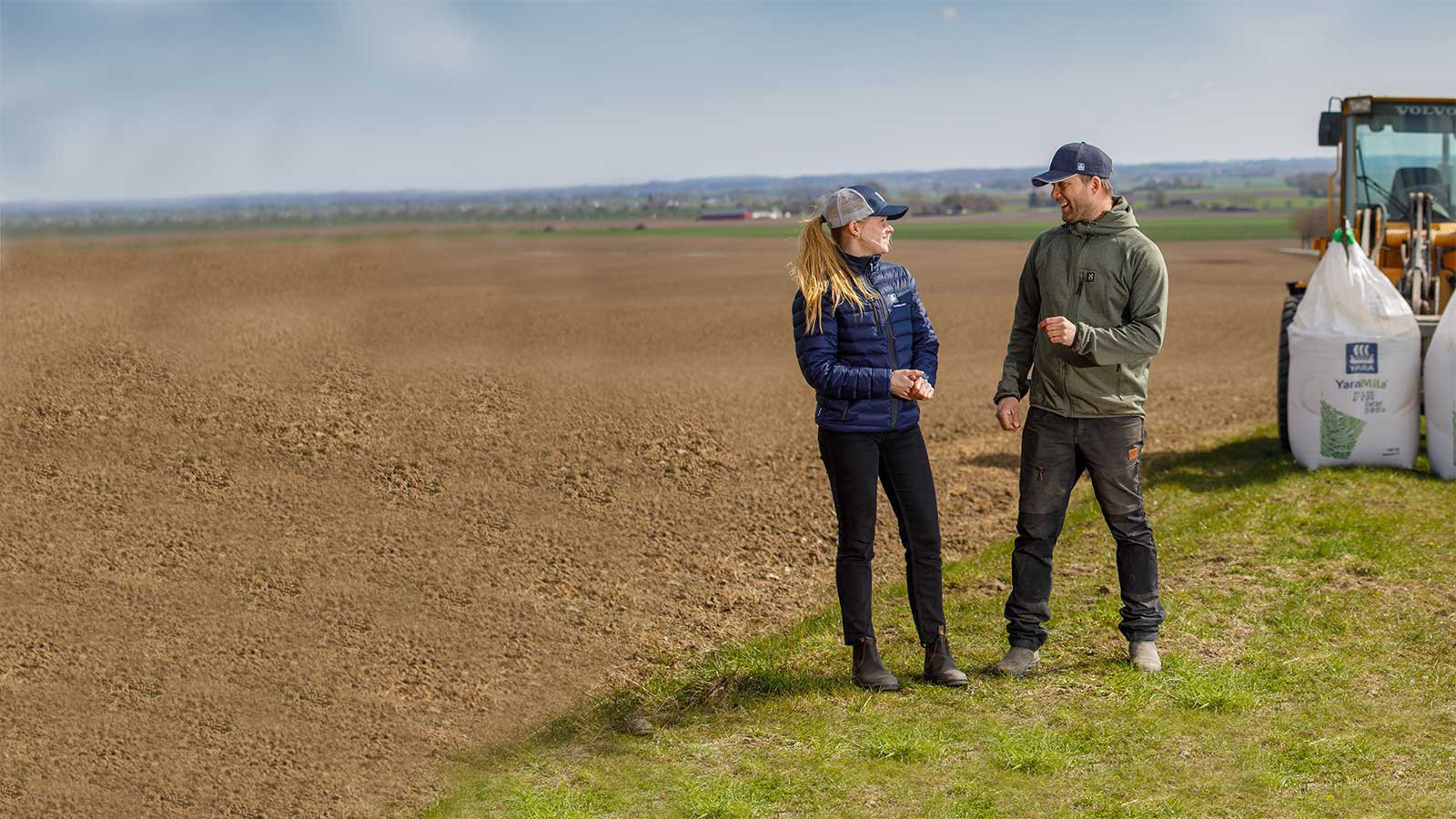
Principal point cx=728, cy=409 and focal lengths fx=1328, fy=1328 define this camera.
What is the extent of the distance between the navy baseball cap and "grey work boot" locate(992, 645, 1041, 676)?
5.88 feet

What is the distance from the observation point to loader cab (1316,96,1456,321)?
33.9 ft

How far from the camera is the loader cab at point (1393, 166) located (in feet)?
33.9

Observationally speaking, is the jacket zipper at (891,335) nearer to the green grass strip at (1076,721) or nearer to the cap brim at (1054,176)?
the cap brim at (1054,176)

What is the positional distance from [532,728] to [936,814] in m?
1.70

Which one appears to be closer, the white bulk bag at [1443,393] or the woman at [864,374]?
the woman at [864,374]

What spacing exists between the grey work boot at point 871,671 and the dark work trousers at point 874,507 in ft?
0.39

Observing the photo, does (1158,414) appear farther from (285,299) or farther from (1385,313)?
(285,299)

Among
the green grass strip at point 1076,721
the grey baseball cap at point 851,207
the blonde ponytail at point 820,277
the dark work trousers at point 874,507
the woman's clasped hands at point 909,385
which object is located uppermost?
the grey baseball cap at point 851,207

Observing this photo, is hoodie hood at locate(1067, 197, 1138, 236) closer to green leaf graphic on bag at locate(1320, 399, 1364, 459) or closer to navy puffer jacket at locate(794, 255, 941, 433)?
navy puffer jacket at locate(794, 255, 941, 433)

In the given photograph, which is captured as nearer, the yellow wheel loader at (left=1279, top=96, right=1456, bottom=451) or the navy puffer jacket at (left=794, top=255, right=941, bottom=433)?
the navy puffer jacket at (left=794, top=255, right=941, bottom=433)

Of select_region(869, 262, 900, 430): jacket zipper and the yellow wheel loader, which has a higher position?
the yellow wheel loader

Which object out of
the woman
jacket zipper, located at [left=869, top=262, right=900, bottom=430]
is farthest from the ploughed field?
jacket zipper, located at [left=869, top=262, right=900, bottom=430]

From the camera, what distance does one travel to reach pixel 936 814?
4031 millimetres

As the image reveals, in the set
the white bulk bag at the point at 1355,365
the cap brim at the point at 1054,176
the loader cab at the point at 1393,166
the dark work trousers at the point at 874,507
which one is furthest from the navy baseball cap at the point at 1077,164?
the loader cab at the point at 1393,166
